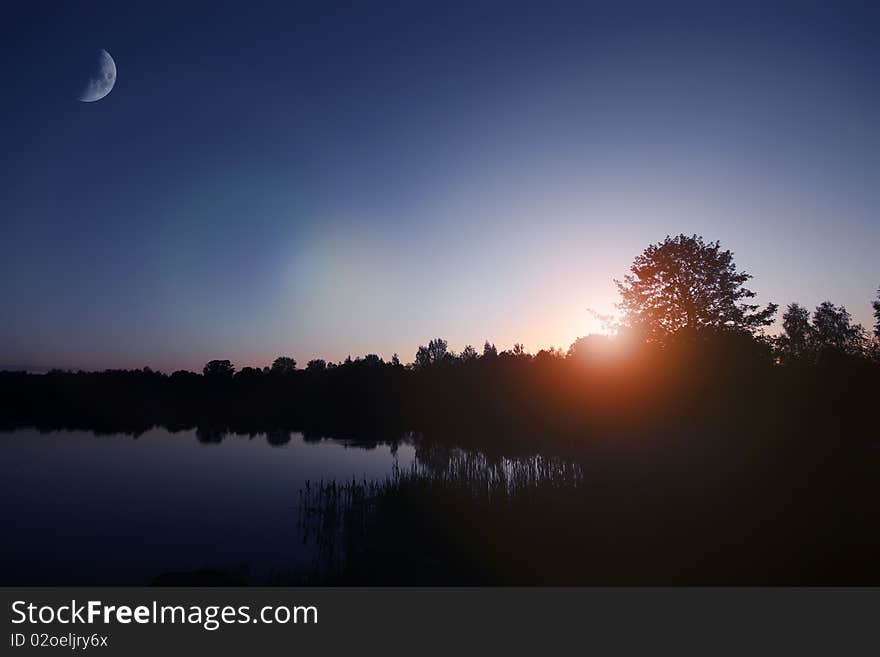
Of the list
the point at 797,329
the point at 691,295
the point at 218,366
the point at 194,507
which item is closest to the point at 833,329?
the point at 797,329

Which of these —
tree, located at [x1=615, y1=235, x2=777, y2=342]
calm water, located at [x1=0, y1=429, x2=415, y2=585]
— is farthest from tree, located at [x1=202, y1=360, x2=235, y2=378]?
tree, located at [x1=615, y1=235, x2=777, y2=342]

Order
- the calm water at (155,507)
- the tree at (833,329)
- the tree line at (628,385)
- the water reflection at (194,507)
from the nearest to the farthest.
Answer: the water reflection at (194,507) < the calm water at (155,507) < the tree line at (628,385) < the tree at (833,329)

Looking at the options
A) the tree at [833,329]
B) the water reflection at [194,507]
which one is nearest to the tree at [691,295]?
the water reflection at [194,507]

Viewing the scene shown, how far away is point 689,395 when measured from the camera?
25234mm

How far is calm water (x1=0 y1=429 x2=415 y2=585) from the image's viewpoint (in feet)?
39.9

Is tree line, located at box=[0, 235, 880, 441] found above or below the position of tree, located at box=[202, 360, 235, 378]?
below

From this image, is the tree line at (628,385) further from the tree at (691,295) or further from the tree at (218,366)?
the tree at (218,366)

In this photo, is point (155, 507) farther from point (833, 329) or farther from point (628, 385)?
point (833, 329)

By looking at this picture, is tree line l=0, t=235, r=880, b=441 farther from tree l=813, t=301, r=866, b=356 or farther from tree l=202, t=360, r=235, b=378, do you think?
tree l=202, t=360, r=235, b=378

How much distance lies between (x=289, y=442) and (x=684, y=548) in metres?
38.5

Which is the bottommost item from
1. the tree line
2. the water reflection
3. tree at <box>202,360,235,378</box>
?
the water reflection

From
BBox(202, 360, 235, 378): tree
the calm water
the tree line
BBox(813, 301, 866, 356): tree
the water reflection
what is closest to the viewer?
the water reflection

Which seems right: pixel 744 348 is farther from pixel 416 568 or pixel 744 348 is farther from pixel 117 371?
pixel 117 371

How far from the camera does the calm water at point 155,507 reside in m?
12.2
